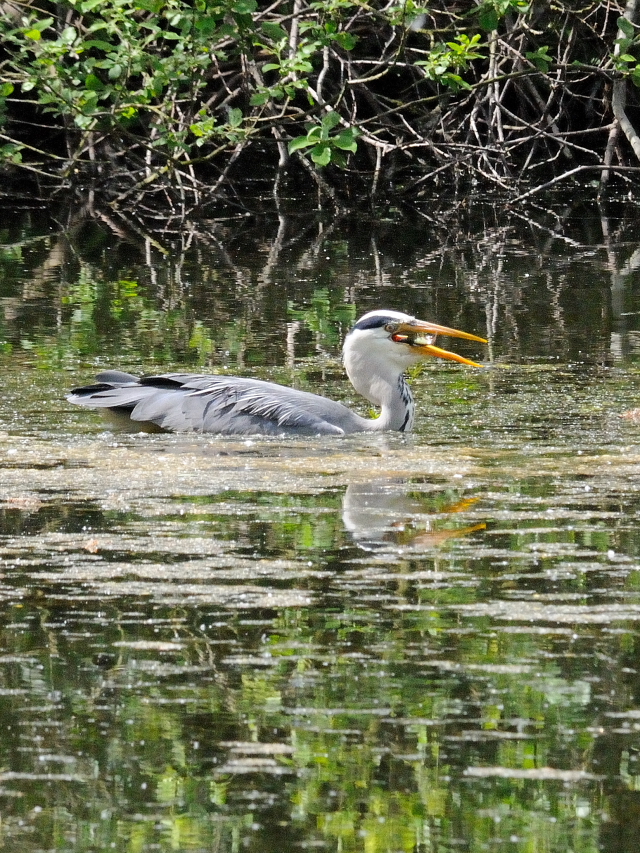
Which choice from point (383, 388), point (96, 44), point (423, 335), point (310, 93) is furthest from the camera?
point (310, 93)

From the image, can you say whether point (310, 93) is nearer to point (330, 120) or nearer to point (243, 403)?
point (330, 120)

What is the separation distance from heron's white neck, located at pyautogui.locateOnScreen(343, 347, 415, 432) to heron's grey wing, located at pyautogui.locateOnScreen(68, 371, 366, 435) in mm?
148

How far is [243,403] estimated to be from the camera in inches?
260

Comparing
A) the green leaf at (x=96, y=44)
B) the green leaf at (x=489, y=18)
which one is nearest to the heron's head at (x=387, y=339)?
the green leaf at (x=96, y=44)

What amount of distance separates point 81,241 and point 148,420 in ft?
24.1

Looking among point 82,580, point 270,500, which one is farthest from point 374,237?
point 82,580

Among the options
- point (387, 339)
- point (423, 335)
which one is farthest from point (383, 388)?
point (423, 335)

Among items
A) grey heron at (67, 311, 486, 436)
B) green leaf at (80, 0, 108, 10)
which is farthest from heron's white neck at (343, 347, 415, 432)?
green leaf at (80, 0, 108, 10)

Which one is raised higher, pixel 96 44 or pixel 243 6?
pixel 243 6

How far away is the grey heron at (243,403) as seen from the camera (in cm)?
656

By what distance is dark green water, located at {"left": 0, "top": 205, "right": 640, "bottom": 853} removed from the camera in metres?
A: 2.80

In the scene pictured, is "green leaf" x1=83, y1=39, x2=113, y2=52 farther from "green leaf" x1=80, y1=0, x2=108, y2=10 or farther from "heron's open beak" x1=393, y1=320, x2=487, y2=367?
"heron's open beak" x1=393, y1=320, x2=487, y2=367

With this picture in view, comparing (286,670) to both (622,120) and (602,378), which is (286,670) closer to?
(602,378)

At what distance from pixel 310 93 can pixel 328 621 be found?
33.1 feet
